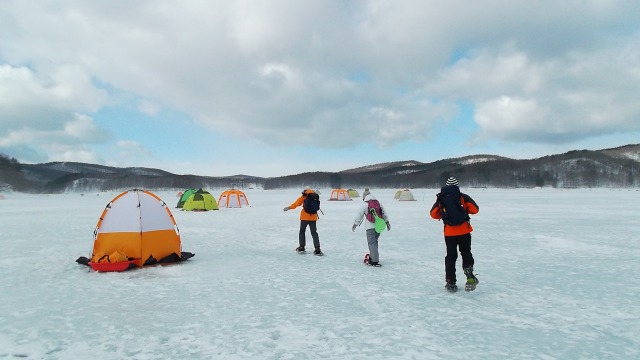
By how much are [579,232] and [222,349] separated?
16.9 metres

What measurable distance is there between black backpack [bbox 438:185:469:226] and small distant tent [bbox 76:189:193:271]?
23.2ft

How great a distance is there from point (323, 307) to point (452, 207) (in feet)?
10.2

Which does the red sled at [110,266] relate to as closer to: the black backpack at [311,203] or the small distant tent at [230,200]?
the black backpack at [311,203]

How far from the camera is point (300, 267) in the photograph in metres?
9.87

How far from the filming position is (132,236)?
386 inches

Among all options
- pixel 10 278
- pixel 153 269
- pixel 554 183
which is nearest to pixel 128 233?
pixel 153 269

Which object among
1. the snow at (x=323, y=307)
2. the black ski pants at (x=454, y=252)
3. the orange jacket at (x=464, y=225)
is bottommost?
the snow at (x=323, y=307)

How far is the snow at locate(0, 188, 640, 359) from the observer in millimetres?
4914

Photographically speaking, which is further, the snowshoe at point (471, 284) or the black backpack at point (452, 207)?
the snowshoe at point (471, 284)

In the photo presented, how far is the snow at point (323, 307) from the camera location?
16.1ft

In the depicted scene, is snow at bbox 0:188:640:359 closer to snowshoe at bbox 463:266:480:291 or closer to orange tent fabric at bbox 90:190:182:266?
snowshoe at bbox 463:266:480:291

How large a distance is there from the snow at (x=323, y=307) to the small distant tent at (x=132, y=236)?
1.33 feet

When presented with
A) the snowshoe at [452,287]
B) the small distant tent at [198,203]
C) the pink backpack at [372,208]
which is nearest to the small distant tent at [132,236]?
the pink backpack at [372,208]

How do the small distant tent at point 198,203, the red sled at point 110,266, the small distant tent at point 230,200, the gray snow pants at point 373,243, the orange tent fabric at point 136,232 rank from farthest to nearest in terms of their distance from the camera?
the small distant tent at point 230,200, the small distant tent at point 198,203, the gray snow pants at point 373,243, the orange tent fabric at point 136,232, the red sled at point 110,266
